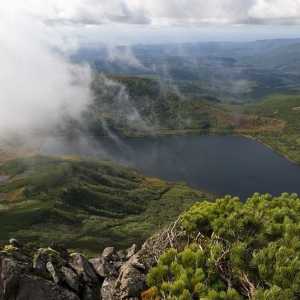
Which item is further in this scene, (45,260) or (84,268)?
(84,268)

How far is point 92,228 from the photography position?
181 metres

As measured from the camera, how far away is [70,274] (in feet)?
94.1

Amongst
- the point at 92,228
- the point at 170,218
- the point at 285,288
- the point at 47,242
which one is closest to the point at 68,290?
the point at 285,288

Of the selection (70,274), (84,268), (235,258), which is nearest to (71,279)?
(70,274)

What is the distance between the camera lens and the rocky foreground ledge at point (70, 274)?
2600cm

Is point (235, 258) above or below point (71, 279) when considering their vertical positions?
above

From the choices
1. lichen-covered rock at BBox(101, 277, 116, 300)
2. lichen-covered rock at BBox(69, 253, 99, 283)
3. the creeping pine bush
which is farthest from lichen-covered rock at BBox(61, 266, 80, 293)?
the creeping pine bush

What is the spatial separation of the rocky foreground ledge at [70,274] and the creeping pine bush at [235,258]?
2.41 m

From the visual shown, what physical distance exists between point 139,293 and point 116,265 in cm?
690

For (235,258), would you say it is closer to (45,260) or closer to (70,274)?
(70,274)

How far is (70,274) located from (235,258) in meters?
11.6

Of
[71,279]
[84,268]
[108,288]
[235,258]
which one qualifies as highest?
[235,258]

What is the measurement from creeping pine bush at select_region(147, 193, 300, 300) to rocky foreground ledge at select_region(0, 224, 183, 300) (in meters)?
2.41

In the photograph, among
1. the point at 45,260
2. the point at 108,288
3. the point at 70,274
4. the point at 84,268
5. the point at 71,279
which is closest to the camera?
the point at 108,288
